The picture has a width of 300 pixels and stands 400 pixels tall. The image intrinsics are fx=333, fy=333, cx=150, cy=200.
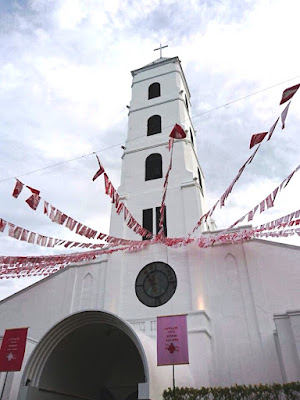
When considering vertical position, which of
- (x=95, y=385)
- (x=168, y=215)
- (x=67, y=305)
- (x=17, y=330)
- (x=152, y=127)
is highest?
(x=152, y=127)

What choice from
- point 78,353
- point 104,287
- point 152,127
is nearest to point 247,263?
point 104,287

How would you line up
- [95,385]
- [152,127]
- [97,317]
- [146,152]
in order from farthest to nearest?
[152,127] → [146,152] → [95,385] → [97,317]

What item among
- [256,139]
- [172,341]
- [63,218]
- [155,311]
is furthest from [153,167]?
[172,341]

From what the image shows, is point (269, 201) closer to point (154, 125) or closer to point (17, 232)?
point (17, 232)

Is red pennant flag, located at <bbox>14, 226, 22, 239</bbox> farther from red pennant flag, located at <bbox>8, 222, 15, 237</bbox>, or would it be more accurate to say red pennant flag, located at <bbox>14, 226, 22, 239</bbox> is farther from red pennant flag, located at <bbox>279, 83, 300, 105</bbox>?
red pennant flag, located at <bbox>279, 83, 300, 105</bbox>

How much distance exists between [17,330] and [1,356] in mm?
797

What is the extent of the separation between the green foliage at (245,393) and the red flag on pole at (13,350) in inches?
166

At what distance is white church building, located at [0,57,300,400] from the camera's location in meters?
10.3

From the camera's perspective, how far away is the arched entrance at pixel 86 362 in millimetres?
9861

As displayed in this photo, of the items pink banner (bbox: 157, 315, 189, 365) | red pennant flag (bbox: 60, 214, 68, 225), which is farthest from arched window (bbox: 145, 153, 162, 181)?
pink banner (bbox: 157, 315, 189, 365)

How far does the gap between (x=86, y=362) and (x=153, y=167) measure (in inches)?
406

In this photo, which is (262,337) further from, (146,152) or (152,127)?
(152,127)

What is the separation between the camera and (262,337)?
11875 mm

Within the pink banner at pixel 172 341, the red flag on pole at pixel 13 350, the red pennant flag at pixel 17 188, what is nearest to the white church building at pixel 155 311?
the red flag on pole at pixel 13 350
